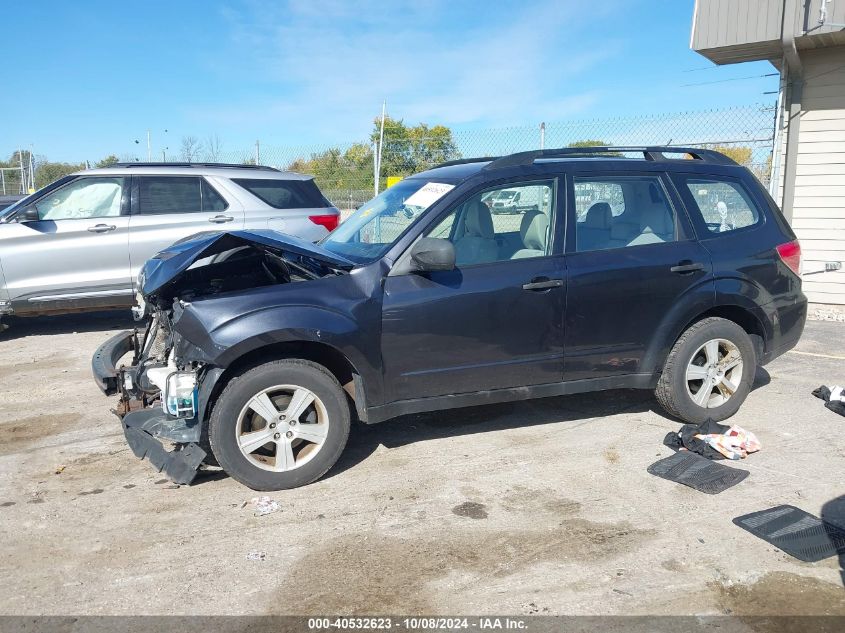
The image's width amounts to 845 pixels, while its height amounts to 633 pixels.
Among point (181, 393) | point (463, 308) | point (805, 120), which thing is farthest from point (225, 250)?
point (805, 120)

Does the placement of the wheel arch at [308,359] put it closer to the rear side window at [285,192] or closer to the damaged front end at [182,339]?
the damaged front end at [182,339]

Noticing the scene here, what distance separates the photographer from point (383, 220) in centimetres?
518

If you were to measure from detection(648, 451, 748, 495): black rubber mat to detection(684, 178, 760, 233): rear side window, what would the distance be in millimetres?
1691

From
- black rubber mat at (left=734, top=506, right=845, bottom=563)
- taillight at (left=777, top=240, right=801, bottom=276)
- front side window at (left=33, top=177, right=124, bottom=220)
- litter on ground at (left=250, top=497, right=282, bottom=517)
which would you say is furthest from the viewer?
front side window at (left=33, top=177, right=124, bottom=220)

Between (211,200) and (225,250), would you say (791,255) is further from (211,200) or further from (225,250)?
(211,200)

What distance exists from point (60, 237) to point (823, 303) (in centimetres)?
964

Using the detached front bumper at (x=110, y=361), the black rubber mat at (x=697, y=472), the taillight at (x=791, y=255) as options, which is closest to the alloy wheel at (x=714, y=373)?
the black rubber mat at (x=697, y=472)

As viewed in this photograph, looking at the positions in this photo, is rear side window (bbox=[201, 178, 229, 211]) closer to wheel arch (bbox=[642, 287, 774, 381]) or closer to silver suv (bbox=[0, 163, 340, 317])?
silver suv (bbox=[0, 163, 340, 317])

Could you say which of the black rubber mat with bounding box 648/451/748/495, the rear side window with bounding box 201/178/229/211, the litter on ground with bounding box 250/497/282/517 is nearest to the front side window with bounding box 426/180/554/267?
the black rubber mat with bounding box 648/451/748/495

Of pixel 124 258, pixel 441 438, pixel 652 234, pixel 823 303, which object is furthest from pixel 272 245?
pixel 823 303

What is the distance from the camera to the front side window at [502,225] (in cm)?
467

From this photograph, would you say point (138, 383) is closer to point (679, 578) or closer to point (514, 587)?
point (514, 587)

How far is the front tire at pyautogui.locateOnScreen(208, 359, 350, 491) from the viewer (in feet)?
13.5

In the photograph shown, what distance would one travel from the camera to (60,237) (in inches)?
324
